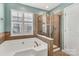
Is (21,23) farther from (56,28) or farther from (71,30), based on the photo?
(71,30)

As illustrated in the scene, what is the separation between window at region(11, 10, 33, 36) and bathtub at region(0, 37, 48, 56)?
0.11m

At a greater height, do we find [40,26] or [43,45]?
[40,26]

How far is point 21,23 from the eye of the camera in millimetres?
1267

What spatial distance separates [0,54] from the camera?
4.15ft

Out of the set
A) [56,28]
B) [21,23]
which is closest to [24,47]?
[21,23]

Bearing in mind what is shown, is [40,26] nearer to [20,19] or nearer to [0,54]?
[20,19]

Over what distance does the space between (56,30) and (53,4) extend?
36cm

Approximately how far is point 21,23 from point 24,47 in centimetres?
34

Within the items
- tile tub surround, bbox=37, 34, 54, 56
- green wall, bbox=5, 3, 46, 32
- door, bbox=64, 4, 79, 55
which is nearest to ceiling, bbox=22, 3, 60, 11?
green wall, bbox=5, 3, 46, 32

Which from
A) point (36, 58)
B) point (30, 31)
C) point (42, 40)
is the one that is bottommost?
point (36, 58)

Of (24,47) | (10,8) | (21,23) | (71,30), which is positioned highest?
(10,8)

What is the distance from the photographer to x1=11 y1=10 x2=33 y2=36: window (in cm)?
124

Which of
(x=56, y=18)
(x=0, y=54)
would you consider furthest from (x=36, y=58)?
(x=56, y=18)

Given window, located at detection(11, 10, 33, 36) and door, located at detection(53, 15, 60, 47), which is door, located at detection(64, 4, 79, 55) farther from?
window, located at detection(11, 10, 33, 36)
